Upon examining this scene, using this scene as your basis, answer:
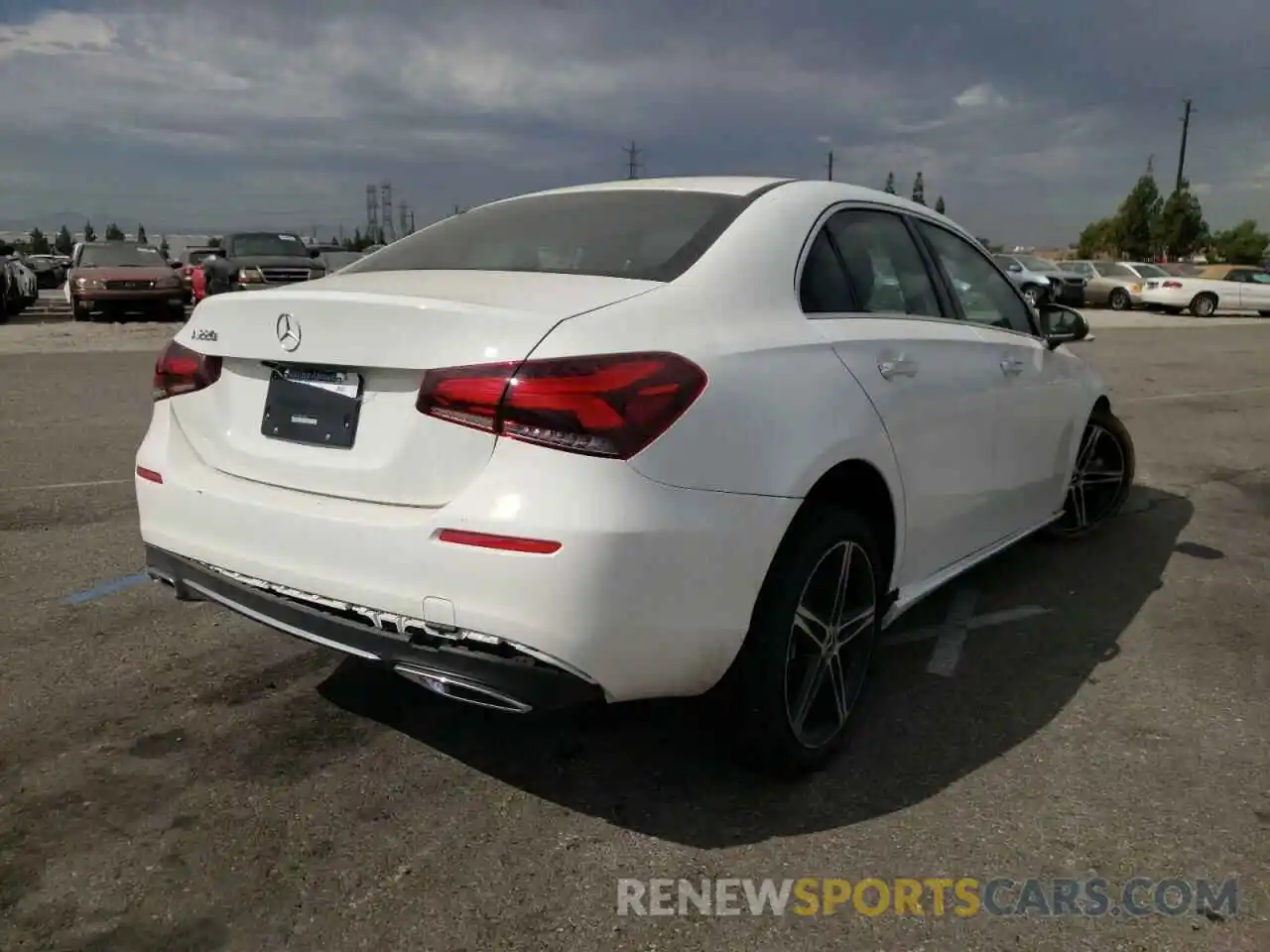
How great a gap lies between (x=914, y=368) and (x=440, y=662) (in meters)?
1.79

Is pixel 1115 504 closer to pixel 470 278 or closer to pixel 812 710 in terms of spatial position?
pixel 812 710

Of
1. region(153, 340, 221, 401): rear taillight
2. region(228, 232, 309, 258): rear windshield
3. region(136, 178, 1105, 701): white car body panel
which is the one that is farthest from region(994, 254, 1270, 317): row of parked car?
region(153, 340, 221, 401): rear taillight

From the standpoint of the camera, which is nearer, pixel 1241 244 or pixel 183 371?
pixel 183 371

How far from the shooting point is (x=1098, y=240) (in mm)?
85312

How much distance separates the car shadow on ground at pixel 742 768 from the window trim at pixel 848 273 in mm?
1267

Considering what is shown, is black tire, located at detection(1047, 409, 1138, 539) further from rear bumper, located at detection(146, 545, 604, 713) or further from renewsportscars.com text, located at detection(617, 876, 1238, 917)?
rear bumper, located at detection(146, 545, 604, 713)

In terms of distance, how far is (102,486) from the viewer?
6.22 meters

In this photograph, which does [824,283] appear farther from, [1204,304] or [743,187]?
[1204,304]

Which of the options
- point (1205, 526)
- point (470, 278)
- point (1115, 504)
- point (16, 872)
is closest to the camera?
point (16, 872)

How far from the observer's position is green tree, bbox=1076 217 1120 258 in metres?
74.1

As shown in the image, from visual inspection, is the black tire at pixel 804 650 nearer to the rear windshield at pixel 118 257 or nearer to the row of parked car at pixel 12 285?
the rear windshield at pixel 118 257

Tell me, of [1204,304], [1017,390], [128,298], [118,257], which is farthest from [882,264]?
[1204,304]

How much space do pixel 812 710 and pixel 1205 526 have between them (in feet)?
13.4

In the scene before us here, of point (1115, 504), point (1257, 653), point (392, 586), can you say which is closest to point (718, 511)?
point (392, 586)
